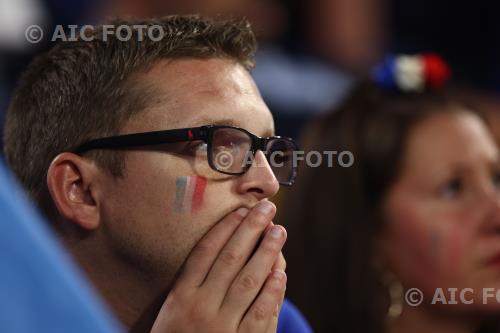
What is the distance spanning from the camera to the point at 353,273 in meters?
2.48

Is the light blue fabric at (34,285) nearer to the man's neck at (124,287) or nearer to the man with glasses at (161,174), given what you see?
the man with glasses at (161,174)

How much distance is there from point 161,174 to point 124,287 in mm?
243

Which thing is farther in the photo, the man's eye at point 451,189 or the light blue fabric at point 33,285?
the man's eye at point 451,189

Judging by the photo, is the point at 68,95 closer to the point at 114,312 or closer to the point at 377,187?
the point at 114,312

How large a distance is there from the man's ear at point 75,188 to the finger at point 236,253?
0.29 m

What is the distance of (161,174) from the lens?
1.51 m

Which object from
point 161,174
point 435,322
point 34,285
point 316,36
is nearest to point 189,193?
point 161,174

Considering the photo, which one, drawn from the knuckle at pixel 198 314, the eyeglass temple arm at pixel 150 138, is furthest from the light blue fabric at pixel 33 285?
the eyeglass temple arm at pixel 150 138

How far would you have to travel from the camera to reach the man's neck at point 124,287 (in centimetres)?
153

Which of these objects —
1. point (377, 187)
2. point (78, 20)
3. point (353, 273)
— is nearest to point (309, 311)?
point (353, 273)

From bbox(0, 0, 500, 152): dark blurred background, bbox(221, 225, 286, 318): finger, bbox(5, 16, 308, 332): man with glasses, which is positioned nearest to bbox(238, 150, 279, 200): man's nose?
bbox(5, 16, 308, 332): man with glasses

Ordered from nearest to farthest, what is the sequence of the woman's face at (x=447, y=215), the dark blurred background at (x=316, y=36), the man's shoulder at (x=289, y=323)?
1. the man's shoulder at (x=289, y=323)
2. the woman's face at (x=447, y=215)
3. the dark blurred background at (x=316, y=36)

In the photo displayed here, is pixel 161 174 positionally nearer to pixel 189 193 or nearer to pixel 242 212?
pixel 189 193

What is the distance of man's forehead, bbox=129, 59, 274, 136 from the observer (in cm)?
153
